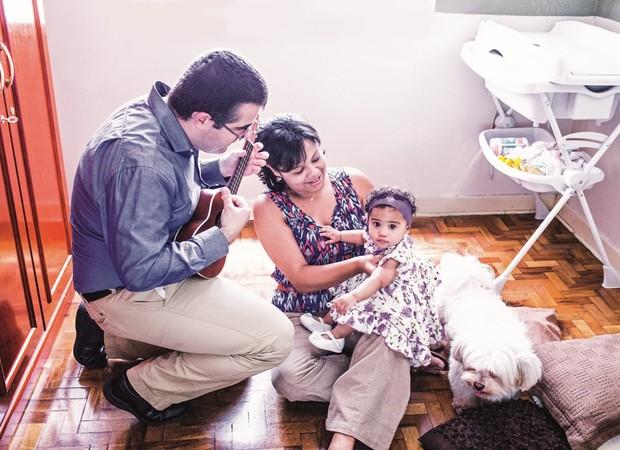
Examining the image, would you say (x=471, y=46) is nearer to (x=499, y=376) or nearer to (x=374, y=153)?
(x=374, y=153)

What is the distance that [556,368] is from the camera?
203cm

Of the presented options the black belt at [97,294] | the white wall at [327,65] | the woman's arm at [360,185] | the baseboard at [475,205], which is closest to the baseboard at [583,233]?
the white wall at [327,65]

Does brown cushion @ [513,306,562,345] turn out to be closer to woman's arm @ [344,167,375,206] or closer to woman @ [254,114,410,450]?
woman @ [254,114,410,450]

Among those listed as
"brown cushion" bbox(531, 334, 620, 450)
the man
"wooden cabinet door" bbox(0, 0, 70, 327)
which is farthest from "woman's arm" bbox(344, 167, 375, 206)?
"wooden cabinet door" bbox(0, 0, 70, 327)

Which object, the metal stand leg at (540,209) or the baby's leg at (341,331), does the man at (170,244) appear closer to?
the baby's leg at (341,331)

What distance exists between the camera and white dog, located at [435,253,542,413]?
189 centimetres

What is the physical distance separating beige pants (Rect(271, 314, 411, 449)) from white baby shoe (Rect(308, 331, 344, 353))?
0.05m

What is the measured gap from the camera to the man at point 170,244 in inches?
63.5

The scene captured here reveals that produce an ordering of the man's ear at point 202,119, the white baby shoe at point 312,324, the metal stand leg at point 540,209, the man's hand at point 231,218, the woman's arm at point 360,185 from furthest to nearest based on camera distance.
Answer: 1. the metal stand leg at point 540,209
2. the woman's arm at point 360,185
3. the white baby shoe at point 312,324
4. the man's hand at point 231,218
5. the man's ear at point 202,119

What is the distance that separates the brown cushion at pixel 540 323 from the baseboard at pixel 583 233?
1.78 feet

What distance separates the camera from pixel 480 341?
1934 millimetres

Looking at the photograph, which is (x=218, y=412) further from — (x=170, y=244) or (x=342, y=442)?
(x=170, y=244)

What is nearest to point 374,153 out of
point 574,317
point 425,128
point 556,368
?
point 425,128

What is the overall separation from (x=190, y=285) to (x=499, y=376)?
867 millimetres
